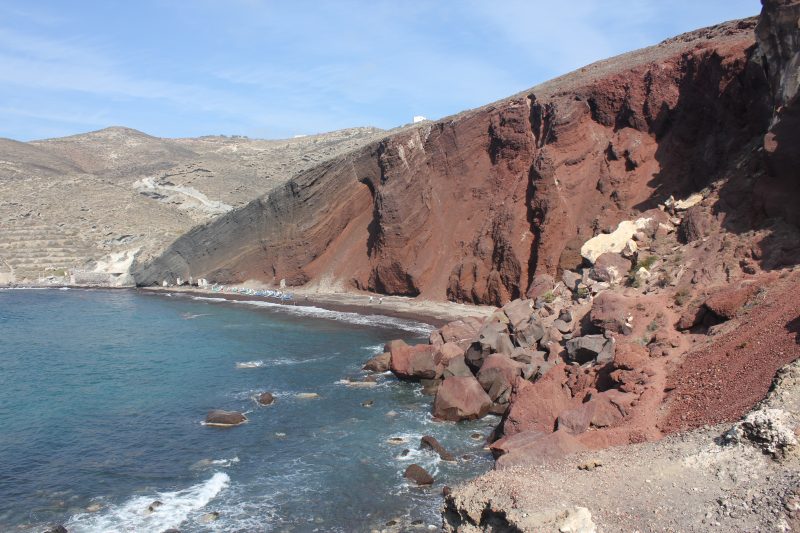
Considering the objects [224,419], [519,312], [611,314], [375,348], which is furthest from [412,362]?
[611,314]

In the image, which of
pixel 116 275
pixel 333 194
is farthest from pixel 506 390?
pixel 116 275

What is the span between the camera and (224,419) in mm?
22766

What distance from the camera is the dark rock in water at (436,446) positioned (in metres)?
18.8

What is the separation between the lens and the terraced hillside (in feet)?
266

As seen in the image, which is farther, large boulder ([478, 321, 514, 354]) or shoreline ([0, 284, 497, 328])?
shoreline ([0, 284, 497, 328])

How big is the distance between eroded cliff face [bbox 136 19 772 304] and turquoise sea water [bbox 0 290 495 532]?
1075cm

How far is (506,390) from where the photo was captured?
2350 centimetres

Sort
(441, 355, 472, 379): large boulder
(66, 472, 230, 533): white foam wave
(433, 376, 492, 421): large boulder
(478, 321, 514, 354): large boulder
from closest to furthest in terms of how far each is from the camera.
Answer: (66, 472, 230, 533): white foam wave < (433, 376, 492, 421): large boulder < (478, 321, 514, 354): large boulder < (441, 355, 472, 379): large boulder

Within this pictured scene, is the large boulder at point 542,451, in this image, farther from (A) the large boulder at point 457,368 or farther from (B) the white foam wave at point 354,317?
(B) the white foam wave at point 354,317

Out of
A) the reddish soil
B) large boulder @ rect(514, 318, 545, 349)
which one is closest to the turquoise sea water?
large boulder @ rect(514, 318, 545, 349)

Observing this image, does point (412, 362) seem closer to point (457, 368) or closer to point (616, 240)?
point (457, 368)

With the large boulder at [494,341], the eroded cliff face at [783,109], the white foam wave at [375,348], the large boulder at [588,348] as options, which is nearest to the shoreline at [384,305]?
the white foam wave at [375,348]

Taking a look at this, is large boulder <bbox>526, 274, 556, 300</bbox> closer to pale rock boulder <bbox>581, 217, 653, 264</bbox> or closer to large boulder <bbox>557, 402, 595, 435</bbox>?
pale rock boulder <bbox>581, 217, 653, 264</bbox>

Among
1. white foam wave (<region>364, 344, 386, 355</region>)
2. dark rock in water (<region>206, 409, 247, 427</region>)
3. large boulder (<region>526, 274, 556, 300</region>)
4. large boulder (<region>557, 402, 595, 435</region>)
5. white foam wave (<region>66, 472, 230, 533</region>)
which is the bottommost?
white foam wave (<region>66, 472, 230, 533</region>)
